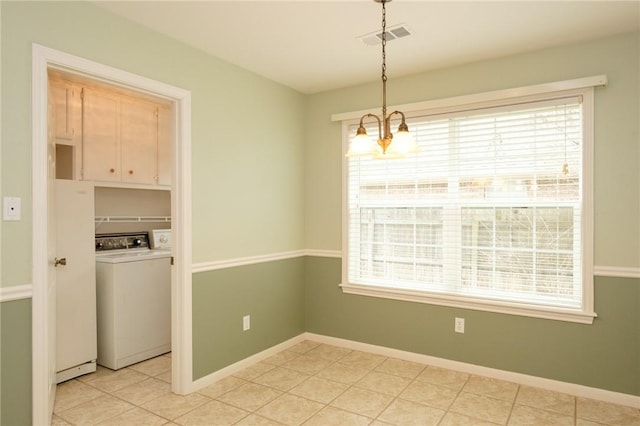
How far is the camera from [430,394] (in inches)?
113

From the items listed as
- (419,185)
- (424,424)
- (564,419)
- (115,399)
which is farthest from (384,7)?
Result: (115,399)

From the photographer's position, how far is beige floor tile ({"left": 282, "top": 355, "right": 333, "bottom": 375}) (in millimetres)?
3332

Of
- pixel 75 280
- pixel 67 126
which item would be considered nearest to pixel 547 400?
pixel 75 280

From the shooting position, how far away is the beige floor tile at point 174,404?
2598mm

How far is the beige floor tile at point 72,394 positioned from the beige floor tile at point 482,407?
8.39 feet

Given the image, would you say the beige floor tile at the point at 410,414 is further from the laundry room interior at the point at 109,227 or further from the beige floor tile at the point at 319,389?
the laundry room interior at the point at 109,227

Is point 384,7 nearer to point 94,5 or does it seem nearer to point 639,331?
point 94,5

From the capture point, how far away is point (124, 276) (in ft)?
11.0

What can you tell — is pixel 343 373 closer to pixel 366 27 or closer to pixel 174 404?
pixel 174 404

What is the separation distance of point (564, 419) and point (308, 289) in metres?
2.39

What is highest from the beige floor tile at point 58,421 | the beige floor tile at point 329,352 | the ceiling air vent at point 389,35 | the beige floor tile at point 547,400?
the ceiling air vent at point 389,35

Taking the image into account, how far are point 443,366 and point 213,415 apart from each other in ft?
6.32

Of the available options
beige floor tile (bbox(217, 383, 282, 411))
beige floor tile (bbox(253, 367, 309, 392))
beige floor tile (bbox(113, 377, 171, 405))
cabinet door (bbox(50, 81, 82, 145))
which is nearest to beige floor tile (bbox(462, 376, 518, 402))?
beige floor tile (bbox(253, 367, 309, 392))

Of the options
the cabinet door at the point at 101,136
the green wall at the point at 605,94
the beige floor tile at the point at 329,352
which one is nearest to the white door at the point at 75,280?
the cabinet door at the point at 101,136
